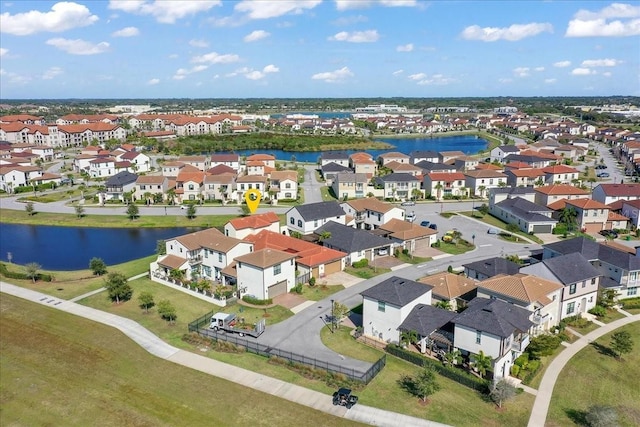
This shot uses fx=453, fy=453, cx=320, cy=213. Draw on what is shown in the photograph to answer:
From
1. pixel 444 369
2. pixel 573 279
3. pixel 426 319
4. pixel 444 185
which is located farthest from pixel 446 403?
pixel 444 185

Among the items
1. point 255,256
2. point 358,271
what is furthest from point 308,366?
point 358,271

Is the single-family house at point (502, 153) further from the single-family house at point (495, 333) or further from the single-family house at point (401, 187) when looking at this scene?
the single-family house at point (495, 333)

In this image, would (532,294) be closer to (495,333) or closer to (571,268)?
(571,268)

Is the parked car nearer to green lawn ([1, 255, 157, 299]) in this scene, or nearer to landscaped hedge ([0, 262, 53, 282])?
green lawn ([1, 255, 157, 299])

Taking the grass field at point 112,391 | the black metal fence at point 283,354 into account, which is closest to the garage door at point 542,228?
the black metal fence at point 283,354

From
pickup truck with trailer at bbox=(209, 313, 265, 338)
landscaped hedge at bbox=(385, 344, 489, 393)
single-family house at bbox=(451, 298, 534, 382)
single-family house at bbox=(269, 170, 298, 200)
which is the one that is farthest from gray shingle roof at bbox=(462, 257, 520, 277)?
single-family house at bbox=(269, 170, 298, 200)
